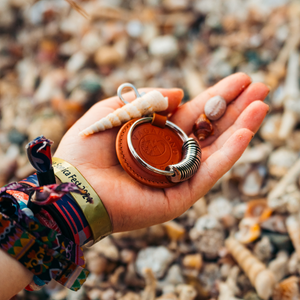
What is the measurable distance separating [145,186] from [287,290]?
4.95 feet

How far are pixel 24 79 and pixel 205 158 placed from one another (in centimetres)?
436

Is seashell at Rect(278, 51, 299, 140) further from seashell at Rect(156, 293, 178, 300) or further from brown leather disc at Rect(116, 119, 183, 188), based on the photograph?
seashell at Rect(156, 293, 178, 300)

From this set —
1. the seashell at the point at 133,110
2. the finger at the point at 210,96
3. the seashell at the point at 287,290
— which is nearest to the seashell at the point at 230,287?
the seashell at the point at 287,290

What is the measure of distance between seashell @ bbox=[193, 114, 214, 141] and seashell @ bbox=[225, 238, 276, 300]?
1159mm

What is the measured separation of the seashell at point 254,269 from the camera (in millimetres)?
2309

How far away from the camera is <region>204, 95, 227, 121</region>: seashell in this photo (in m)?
2.43

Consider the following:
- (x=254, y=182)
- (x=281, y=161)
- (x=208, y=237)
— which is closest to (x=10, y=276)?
(x=208, y=237)

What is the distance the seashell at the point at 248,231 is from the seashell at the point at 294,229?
0.96 feet

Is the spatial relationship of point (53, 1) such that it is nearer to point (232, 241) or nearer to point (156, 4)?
point (156, 4)

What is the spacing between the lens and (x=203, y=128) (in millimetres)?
2420

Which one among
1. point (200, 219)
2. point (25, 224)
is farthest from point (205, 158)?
point (25, 224)

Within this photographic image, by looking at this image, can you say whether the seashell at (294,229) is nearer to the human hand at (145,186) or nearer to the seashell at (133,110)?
the human hand at (145,186)

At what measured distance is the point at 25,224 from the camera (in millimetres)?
1562

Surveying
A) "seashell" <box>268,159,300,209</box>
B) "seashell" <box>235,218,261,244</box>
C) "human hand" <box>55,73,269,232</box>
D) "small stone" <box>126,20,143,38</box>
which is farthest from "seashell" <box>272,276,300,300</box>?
"small stone" <box>126,20,143,38</box>
